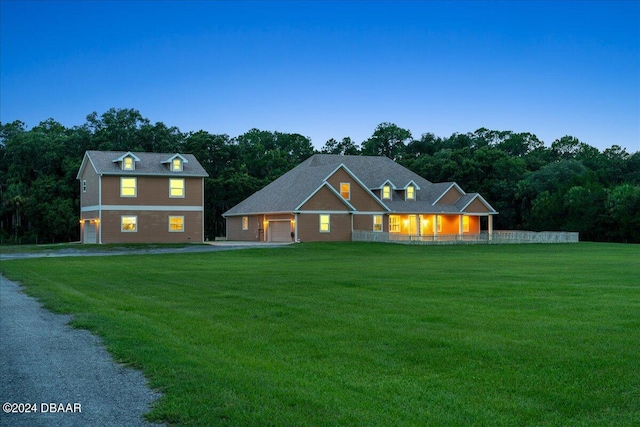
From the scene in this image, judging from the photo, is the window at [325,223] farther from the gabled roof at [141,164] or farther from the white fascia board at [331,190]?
the gabled roof at [141,164]

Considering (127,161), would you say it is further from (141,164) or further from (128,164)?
(141,164)

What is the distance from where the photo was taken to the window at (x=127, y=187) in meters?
53.8

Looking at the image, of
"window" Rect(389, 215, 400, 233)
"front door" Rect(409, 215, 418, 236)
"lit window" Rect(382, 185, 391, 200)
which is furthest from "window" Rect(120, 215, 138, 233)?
"front door" Rect(409, 215, 418, 236)

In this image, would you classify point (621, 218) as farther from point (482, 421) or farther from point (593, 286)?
point (482, 421)

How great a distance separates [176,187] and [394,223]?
20.9 m

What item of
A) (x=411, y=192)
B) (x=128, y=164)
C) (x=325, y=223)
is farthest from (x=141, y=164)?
(x=411, y=192)

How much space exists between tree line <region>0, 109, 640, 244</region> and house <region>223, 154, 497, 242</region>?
391 inches

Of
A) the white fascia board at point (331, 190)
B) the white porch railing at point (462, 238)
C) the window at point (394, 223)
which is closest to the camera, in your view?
the white porch railing at point (462, 238)

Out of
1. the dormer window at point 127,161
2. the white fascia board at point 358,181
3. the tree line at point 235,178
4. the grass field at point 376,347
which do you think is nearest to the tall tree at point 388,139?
the tree line at point 235,178

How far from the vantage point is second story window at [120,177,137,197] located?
5378 cm

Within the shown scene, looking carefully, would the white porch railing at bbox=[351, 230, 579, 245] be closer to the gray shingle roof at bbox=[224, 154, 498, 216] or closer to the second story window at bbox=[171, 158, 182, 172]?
the gray shingle roof at bbox=[224, 154, 498, 216]

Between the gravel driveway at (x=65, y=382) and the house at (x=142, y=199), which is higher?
the house at (x=142, y=199)

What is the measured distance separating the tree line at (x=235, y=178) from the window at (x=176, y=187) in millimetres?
18262

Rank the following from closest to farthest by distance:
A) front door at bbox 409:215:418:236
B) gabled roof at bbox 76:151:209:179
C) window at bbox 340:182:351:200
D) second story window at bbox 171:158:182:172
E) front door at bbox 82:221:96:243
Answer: gabled roof at bbox 76:151:209:179, second story window at bbox 171:158:182:172, front door at bbox 82:221:96:243, window at bbox 340:182:351:200, front door at bbox 409:215:418:236
